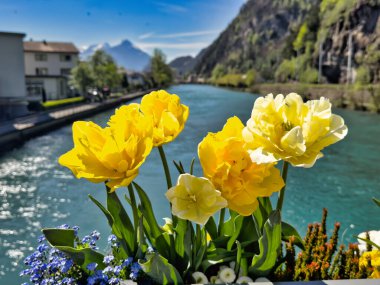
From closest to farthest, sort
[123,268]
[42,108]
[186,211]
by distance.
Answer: [186,211] < [123,268] < [42,108]

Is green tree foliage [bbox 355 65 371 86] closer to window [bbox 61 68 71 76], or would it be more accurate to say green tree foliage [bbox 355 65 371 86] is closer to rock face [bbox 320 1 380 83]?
rock face [bbox 320 1 380 83]

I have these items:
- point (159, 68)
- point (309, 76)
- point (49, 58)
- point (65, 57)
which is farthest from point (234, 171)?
point (159, 68)

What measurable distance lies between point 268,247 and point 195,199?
433mm

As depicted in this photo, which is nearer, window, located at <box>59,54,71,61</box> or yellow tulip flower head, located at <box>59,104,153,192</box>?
yellow tulip flower head, located at <box>59,104,153,192</box>

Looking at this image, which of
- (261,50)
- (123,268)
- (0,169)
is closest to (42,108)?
(0,169)

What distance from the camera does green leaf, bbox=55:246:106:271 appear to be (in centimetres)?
166

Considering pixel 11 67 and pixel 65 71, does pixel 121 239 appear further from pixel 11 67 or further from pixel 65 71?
pixel 65 71

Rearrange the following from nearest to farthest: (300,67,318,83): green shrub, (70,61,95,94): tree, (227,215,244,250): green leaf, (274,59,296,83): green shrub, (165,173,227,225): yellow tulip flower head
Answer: (165,173,227,225): yellow tulip flower head
(227,215,244,250): green leaf
(70,61,95,94): tree
(300,67,318,83): green shrub
(274,59,296,83): green shrub

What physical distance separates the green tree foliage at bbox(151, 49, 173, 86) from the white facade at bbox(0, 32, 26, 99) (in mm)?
67897

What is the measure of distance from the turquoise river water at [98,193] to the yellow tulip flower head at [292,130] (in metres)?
3.37

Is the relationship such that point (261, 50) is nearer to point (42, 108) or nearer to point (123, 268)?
point (42, 108)

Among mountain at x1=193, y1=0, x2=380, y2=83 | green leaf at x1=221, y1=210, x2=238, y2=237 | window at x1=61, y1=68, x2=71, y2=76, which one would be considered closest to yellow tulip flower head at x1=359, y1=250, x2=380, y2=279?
green leaf at x1=221, y1=210, x2=238, y2=237

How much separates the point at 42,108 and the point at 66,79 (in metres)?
16.3

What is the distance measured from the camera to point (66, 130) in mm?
21703
